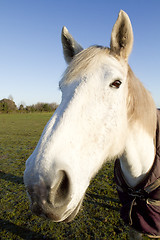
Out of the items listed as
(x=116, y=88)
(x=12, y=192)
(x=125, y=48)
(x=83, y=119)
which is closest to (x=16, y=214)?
(x=12, y=192)

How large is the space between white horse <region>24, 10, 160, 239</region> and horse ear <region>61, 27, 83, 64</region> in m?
0.01

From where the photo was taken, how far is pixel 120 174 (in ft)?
7.60

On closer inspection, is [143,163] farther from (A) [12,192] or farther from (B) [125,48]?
(A) [12,192]

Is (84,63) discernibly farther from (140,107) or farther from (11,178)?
(11,178)

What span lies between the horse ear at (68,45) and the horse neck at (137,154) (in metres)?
1.38

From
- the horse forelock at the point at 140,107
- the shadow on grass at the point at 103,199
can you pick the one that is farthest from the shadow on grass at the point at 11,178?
the horse forelock at the point at 140,107

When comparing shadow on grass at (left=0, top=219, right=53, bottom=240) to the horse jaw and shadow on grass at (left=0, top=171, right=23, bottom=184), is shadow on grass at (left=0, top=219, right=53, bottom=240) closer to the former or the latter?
shadow on grass at (left=0, top=171, right=23, bottom=184)

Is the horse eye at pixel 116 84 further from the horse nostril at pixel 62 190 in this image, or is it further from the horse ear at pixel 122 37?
the horse nostril at pixel 62 190

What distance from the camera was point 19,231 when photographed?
11.0 feet

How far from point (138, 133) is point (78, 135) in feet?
3.21

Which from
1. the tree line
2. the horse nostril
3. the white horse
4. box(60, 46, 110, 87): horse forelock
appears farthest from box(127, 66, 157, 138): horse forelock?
the tree line

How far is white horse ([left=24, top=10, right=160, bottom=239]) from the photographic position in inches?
45.7

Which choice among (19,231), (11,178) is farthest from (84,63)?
(11,178)

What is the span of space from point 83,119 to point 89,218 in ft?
10.8
